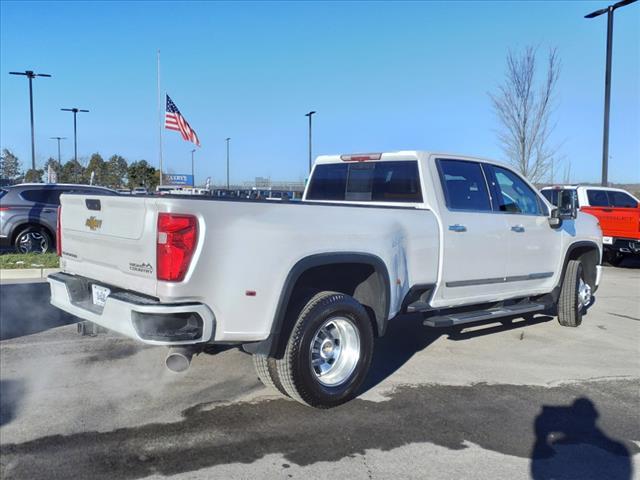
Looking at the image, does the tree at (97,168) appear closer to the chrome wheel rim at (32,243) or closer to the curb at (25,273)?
the chrome wheel rim at (32,243)

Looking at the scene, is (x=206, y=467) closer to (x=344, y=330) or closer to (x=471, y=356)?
(x=344, y=330)

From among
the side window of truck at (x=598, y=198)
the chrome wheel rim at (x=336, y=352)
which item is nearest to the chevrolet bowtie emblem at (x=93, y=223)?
the chrome wheel rim at (x=336, y=352)

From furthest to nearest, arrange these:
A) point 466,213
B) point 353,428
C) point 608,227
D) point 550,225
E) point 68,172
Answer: point 68,172
point 608,227
point 550,225
point 466,213
point 353,428

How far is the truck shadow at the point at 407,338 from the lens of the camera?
544 centimetres

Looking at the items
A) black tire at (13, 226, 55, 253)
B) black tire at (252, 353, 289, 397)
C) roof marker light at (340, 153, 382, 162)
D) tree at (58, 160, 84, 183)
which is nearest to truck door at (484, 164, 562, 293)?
roof marker light at (340, 153, 382, 162)

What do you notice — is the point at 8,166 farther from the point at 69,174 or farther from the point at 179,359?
the point at 179,359

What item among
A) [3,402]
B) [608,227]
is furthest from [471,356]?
[608,227]

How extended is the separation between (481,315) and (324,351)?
6.26ft

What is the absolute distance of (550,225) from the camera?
658cm

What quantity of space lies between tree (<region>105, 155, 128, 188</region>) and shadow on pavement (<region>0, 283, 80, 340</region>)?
2088 inches

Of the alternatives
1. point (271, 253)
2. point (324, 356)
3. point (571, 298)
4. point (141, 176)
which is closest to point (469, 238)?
point (324, 356)

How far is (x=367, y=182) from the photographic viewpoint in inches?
241

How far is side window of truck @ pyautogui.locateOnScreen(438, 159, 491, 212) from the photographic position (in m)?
5.52

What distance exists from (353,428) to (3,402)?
2.59m
